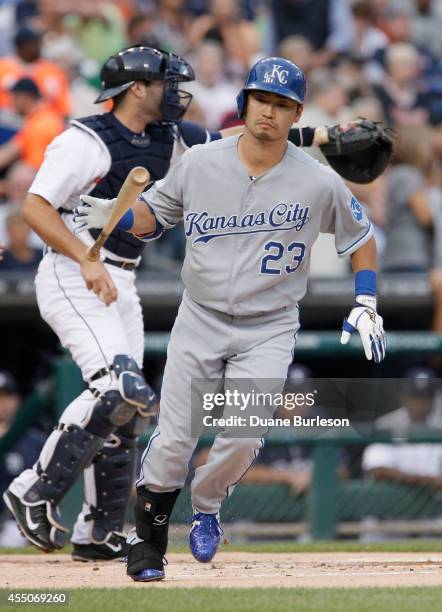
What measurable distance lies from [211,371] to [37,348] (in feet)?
14.9

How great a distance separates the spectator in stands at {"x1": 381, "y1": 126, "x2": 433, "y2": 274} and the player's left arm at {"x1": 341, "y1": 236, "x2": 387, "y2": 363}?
4026 mm

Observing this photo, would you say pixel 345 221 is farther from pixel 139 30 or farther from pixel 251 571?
pixel 139 30

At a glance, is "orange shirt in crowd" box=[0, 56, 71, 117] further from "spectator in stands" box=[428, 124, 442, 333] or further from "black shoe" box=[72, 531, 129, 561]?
"black shoe" box=[72, 531, 129, 561]

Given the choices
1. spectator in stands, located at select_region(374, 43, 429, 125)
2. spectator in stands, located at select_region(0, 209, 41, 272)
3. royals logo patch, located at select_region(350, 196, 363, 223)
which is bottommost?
spectator in stands, located at select_region(0, 209, 41, 272)

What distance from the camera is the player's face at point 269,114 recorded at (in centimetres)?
491

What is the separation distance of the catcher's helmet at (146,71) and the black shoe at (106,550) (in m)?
1.91

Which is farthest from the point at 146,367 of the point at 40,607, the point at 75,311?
the point at 40,607

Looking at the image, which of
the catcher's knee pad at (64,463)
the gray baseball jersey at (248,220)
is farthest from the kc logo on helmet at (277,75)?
the catcher's knee pad at (64,463)

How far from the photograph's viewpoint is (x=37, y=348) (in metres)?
9.39

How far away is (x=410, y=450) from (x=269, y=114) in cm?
388

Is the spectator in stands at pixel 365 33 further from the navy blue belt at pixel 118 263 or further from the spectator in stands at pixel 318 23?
the navy blue belt at pixel 118 263

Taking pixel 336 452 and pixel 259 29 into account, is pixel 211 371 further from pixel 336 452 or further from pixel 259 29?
pixel 259 29

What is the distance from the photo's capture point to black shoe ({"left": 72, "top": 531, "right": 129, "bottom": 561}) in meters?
Result: 6.02

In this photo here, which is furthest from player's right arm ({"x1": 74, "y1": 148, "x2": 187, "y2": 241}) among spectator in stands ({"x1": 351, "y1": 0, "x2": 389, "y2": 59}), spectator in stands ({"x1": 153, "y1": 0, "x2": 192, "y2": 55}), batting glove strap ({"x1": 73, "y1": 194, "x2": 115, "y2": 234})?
spectator in stands ({"x1": 351, "y1": 0, "x2": 389, "y2": 59})
